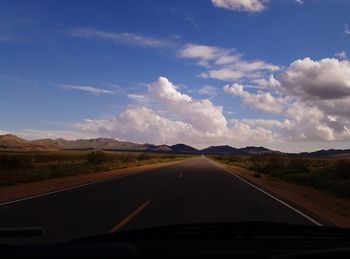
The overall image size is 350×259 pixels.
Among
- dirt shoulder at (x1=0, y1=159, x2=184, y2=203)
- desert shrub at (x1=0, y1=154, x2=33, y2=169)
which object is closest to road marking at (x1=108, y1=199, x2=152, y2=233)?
dirt shoulder at (x1=0, y1=159, x2=184, y2=203)

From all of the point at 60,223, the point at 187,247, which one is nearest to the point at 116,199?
the point at 60,223

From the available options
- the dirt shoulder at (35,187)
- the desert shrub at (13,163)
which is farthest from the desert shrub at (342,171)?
the desert shrub at (13,163)

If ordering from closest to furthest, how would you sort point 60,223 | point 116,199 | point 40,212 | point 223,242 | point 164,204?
point 223,242 → point 60,223 → point 40,212 → point 164,204 → point 116,199

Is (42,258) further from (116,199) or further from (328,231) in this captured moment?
(116,199)

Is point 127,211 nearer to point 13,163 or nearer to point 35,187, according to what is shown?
point 35,187

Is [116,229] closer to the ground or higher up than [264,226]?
Result: closer to the ground

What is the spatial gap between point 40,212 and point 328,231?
9436mm

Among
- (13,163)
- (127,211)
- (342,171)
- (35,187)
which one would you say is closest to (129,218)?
(127,211)

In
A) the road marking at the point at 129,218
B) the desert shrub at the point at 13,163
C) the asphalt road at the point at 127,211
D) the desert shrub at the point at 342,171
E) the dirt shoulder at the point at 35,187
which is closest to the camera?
the road marking at the point at 129,218

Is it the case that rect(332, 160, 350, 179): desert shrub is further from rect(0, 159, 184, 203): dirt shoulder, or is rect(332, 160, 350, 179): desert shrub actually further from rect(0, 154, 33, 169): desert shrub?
rect(0, 154, 33, 169): desert shrub

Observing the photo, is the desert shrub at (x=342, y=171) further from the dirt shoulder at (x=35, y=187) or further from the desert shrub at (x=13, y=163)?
the desert shrub at (x=13, y=163)

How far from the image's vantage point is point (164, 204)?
53.5 ft

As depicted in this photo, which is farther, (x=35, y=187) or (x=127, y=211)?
(x=35, y=187)

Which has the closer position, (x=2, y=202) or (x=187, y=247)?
(x=187, y=247)
